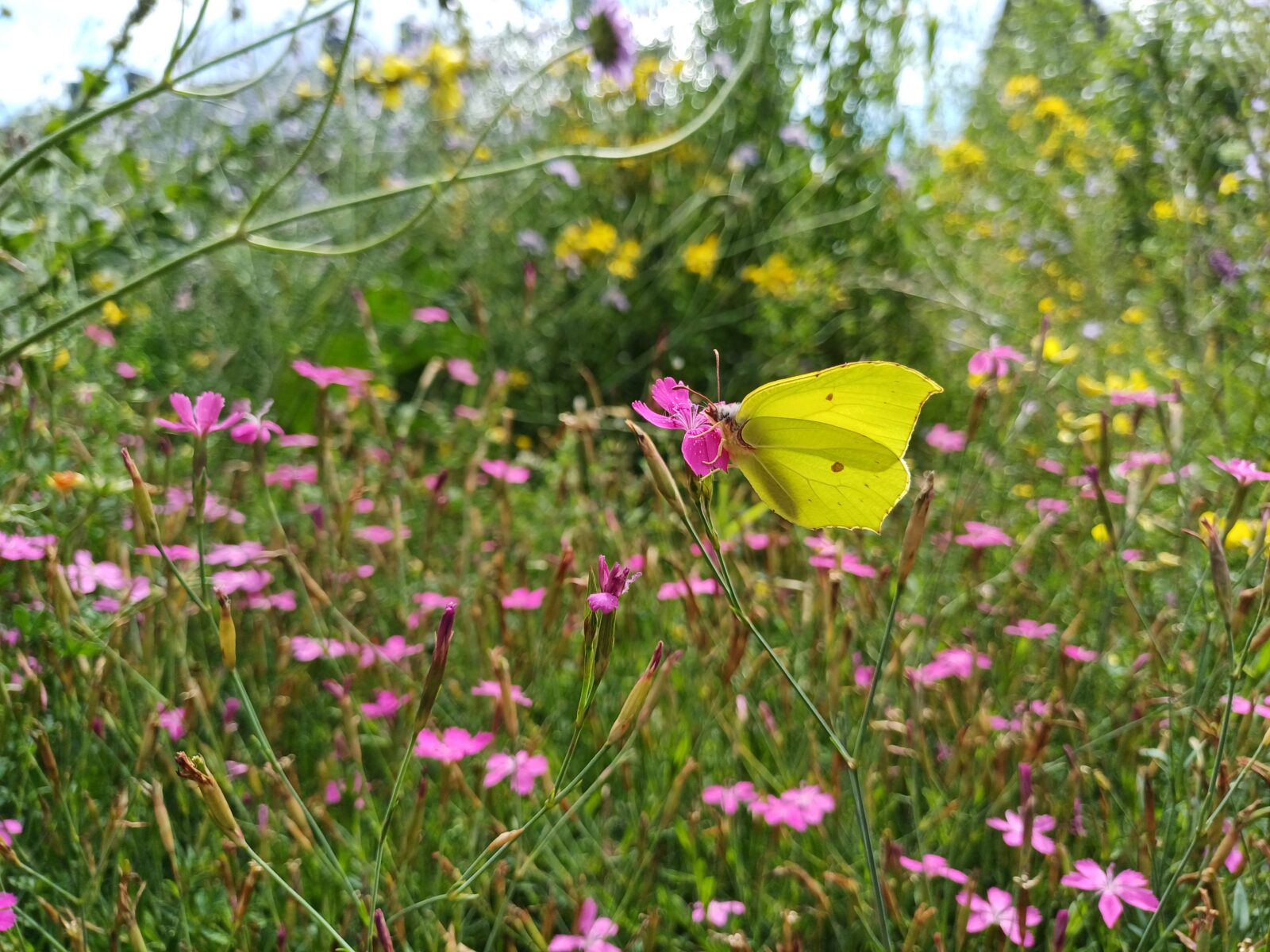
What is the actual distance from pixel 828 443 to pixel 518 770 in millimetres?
563

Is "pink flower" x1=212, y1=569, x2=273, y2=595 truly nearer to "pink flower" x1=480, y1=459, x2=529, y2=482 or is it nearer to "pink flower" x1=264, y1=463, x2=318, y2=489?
"pink flower" x1=264, y1=463, x2=318, y2=489

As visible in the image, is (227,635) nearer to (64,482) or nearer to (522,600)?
(522,600)

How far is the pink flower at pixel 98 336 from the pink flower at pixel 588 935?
1432 mm

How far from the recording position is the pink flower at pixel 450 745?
1.04 meters

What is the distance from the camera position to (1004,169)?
5676 mm

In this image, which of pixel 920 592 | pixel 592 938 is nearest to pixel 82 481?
pixel 592 938

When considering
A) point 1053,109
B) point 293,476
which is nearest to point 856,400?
point 293,476

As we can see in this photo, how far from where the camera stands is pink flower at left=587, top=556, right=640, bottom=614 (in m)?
0.57

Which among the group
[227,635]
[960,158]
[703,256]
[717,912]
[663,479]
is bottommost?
[717,912]

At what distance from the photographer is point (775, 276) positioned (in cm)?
326

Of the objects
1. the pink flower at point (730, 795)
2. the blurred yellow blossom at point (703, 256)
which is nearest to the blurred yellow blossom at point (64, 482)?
the pink flower at point (730, 795)

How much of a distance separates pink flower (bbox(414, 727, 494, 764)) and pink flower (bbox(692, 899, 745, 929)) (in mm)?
298

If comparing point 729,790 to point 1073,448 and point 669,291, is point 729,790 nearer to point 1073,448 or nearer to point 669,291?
point 1073,448

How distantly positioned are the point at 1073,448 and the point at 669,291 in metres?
1.66
